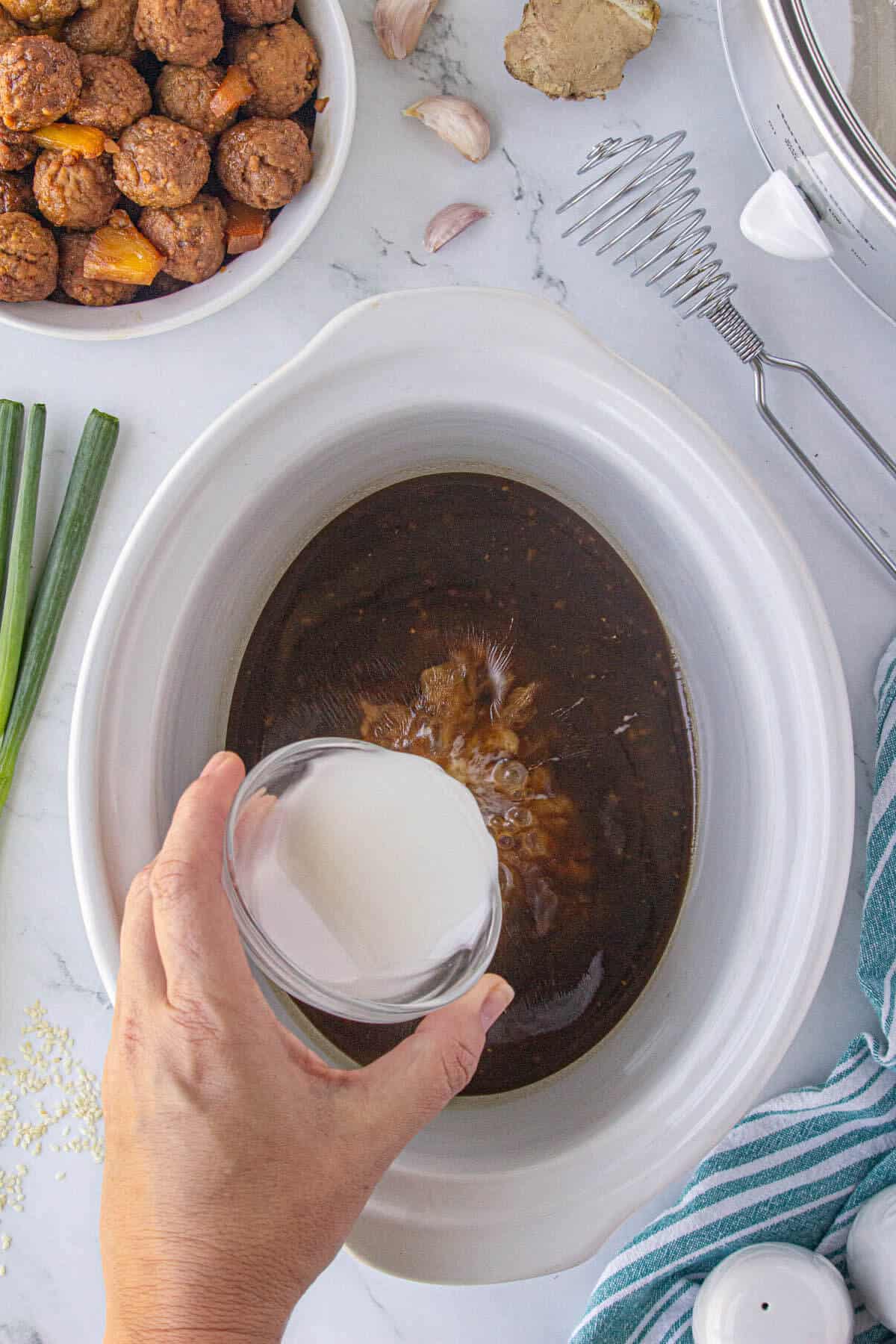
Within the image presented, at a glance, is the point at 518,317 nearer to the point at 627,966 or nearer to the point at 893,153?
the point at 893,153

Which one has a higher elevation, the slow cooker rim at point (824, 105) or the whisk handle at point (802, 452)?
the slow cooker rim at point (824, 105)

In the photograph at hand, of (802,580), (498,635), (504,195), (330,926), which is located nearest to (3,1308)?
(330,926)

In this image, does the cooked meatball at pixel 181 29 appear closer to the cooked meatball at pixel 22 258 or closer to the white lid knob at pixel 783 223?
the cooked meatball at pixel 22 258

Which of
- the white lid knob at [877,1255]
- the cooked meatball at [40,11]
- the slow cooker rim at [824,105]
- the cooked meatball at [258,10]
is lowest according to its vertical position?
the white lid knob at [877,1255]

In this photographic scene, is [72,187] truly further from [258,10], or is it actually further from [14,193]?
[258,10]

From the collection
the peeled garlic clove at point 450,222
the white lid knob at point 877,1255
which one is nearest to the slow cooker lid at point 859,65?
the peeled garlic clove at point 450,222

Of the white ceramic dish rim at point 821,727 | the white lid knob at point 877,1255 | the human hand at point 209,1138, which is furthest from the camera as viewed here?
the white lid knob at point 877,1255
